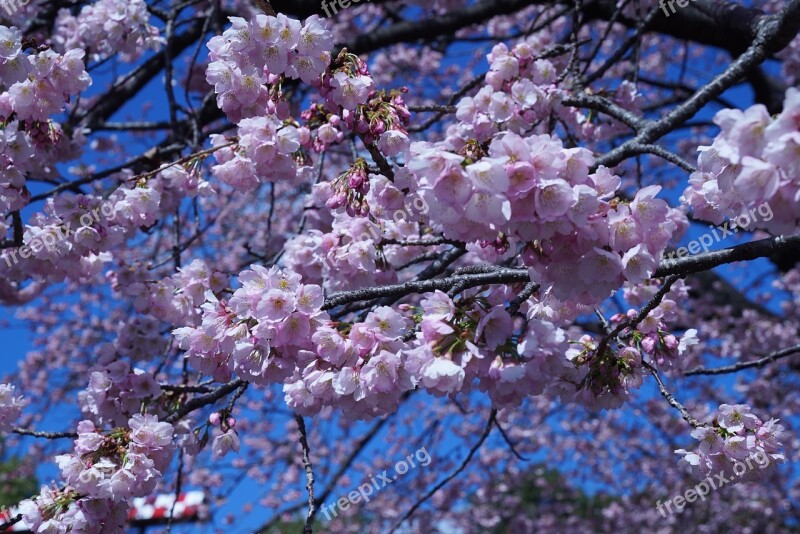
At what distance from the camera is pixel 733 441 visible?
1774mm

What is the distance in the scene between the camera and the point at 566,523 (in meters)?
9.00

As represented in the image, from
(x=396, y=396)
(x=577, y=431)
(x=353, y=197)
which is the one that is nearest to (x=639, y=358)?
(x=396, y=396)

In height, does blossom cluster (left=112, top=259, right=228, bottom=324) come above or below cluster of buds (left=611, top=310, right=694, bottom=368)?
below

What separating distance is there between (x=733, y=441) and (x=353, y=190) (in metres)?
1.29

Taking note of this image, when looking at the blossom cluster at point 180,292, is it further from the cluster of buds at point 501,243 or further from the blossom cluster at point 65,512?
the cluster of buds at point 501,243

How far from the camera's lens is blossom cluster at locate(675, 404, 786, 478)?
1.78 m

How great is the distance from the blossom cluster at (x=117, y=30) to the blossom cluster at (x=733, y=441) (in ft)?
9.93

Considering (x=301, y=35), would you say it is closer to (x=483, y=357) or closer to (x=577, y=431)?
(x=483, y=357)

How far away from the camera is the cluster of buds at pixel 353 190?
5.88ft

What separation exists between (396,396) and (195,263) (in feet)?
4.06

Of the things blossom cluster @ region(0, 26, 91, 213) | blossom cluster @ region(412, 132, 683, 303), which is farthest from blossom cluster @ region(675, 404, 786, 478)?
blossom cluster @ region(0, 26, 91, 213)

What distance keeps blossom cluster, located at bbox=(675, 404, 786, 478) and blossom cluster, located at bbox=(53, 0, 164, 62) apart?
Result: 9.93ft

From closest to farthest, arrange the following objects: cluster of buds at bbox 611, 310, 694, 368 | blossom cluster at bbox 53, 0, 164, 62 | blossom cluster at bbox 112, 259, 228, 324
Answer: cluster of buds at bbox 611, 310, 694, 368
blossom cluster at bbox 112, 259, 228, 324
blossom cluster at bbox 53, 0, 164, 62

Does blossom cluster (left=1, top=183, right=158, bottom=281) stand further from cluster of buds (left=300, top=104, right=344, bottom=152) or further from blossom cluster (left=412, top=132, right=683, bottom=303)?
blossom cluster (left=412, top=132, right=683, bottom=303)
